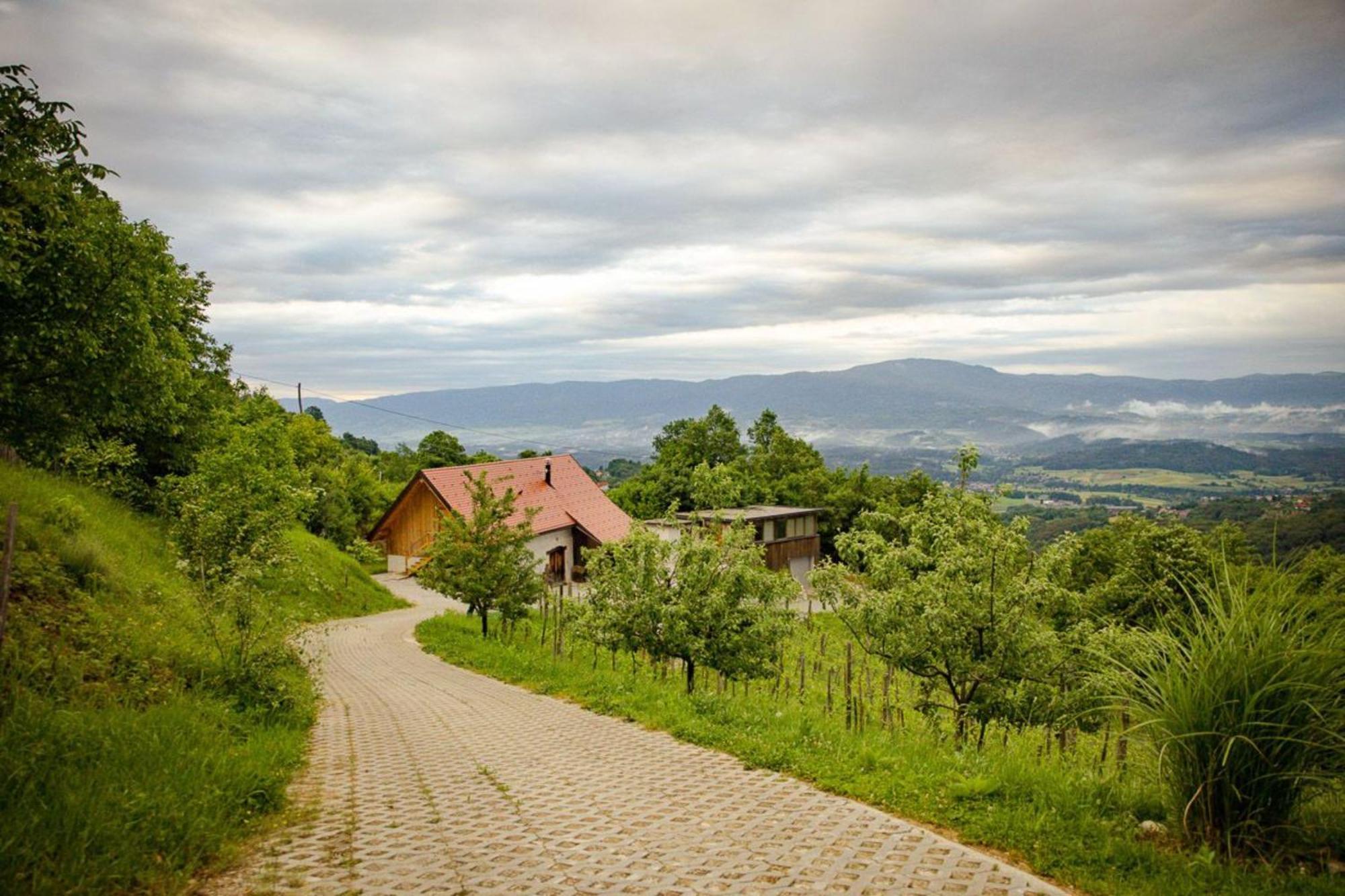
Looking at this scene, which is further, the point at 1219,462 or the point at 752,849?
the point at 1219,462

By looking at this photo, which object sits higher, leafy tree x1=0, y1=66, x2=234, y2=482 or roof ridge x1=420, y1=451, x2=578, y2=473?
leafy tree x1=0, y1=66, x2=234, y2=482

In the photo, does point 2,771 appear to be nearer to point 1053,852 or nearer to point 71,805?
point 71,805

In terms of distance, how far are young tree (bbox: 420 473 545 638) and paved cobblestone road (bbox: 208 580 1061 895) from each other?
10195mm

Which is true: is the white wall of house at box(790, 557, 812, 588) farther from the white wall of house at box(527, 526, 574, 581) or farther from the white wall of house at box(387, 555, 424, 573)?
the white wall of house at box(387, 555, 424, 573)

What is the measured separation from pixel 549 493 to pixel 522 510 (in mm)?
5639

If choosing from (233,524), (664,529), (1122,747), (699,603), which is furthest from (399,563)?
(1122,747)

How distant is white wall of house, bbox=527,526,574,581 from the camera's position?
39.9 m

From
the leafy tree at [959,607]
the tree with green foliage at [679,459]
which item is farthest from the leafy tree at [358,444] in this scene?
the leafy tree at [959,607]

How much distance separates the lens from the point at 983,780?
7.14 metres

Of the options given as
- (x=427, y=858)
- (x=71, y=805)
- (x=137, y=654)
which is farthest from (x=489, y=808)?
(x=137, y=654)

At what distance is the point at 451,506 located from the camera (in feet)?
125

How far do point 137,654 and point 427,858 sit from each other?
603 cm

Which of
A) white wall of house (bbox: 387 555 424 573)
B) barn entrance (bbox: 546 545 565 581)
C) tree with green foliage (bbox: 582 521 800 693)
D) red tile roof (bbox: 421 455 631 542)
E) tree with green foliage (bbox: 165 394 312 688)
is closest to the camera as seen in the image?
tree with green foliage (bbox: 165 394 312 688)

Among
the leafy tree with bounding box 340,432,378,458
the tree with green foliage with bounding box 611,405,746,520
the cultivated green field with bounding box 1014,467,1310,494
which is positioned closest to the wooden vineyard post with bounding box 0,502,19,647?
the tree with green foliage with bounding box 611,405,746,520
